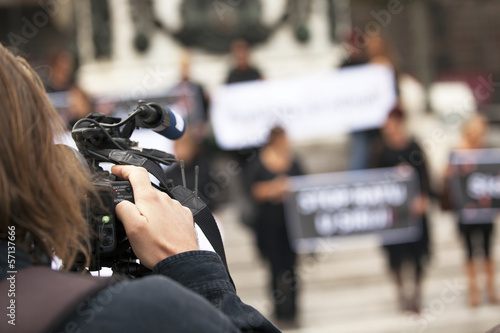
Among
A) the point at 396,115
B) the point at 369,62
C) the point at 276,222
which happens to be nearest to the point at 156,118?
the point at 276,222

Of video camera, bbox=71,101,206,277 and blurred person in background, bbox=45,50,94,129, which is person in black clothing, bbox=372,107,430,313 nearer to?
blurred person in background, bbox=45,50,94,129

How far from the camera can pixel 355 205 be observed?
6805 millimetres

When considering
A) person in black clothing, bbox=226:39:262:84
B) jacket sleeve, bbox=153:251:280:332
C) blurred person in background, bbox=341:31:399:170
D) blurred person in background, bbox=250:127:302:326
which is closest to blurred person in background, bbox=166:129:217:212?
blurred person in background, bbox=250:127:302:326

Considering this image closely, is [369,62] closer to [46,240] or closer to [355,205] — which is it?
[355,205]

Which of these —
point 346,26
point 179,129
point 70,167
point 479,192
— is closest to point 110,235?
point 70,167

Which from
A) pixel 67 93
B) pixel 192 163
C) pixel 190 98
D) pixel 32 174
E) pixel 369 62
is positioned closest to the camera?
pixel 32 174

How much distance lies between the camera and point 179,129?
5.91ft

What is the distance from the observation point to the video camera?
1.33 m

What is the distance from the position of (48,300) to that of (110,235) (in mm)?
409

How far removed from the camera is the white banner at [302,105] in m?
8.03

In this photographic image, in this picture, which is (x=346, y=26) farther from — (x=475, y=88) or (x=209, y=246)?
(x=209, y=246)

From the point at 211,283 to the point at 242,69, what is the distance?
A: 6896mm

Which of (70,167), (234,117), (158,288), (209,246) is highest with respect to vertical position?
(70,167)

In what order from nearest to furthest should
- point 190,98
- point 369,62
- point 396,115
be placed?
point 396,115, point 190,98, point 369,62
